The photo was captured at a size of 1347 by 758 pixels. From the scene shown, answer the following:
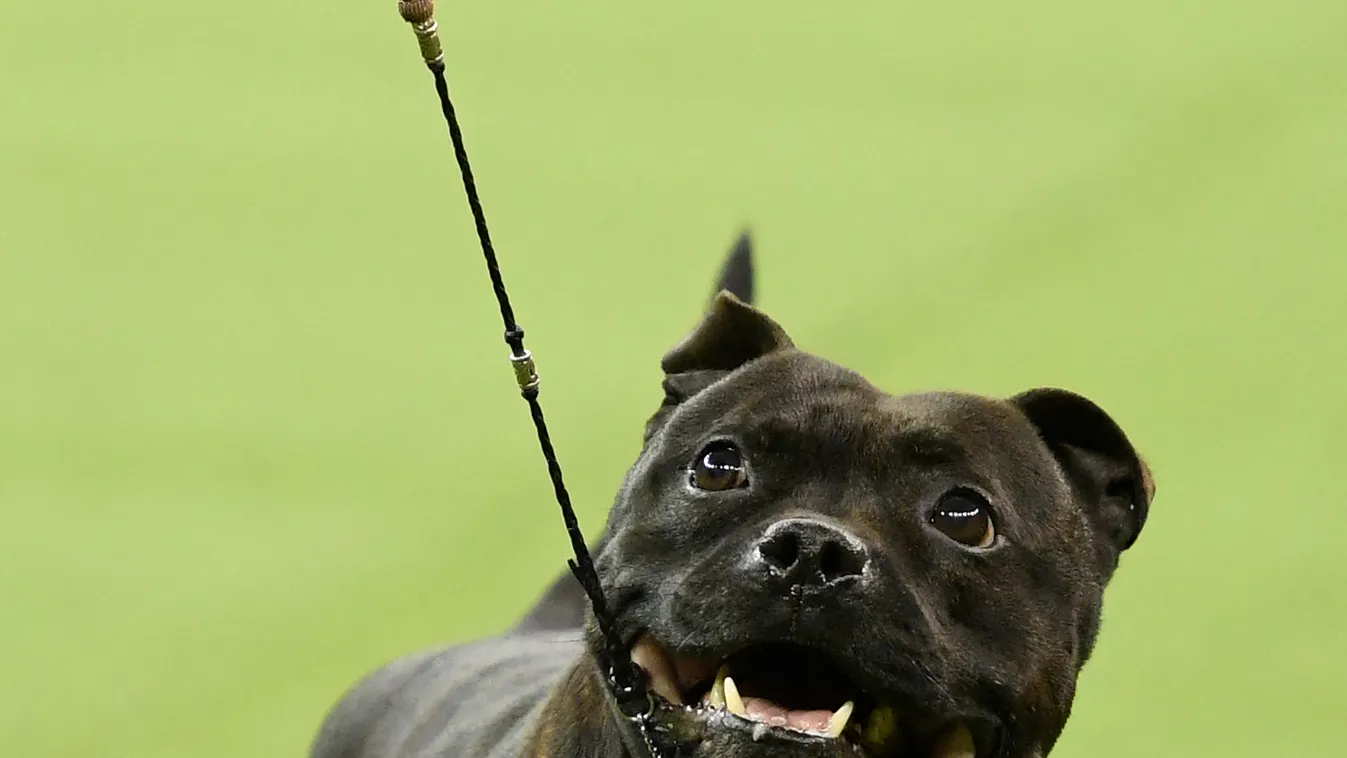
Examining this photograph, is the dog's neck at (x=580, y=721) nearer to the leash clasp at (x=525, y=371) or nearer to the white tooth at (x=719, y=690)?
the white tooth at (x=719, y=690)

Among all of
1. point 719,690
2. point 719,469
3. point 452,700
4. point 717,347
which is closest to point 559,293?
point 452,700

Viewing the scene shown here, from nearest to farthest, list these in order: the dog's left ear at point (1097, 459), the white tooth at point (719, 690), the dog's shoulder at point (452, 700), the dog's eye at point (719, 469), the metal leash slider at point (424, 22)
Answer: the metal leash slider at point (424, 22) → the white tooth at point (719, 690) → the dog's eye at point (719, 469) → the dog's left ear at point (1097, 459) → the dog's shoulder at point (452, 700)

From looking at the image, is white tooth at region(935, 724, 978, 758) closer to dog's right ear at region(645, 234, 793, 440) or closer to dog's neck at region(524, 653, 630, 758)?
dog's neck at region(524, 653, 630, 758)

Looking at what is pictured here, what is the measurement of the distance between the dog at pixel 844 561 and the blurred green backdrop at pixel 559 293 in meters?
1.47

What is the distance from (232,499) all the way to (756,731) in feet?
7.29

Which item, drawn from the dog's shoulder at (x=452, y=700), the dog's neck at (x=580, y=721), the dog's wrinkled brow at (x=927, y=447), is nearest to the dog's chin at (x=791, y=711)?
the dog's neck at (x=580, y=721)

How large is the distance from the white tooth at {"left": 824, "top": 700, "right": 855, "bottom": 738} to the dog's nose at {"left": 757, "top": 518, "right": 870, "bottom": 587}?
0.12m

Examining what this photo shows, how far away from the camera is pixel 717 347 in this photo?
1980mm

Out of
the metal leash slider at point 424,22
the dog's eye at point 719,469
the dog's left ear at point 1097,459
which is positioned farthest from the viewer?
the dog's left ear at point 1097,459

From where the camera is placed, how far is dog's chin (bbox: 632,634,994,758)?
1504 mm

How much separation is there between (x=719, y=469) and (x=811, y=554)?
0.23 meters

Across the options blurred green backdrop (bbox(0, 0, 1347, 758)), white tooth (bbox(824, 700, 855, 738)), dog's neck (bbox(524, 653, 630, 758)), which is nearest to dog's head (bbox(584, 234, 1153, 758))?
white tooth (bbox(824, 700, 855, 738))

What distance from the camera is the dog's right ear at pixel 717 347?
194 centimetres

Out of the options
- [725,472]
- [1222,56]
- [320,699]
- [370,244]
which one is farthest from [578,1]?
[725,472]
